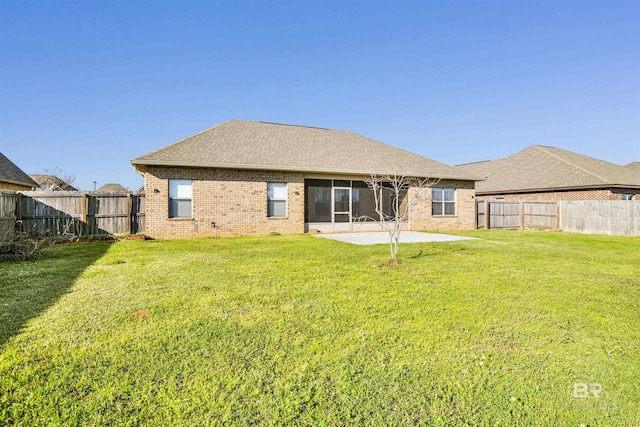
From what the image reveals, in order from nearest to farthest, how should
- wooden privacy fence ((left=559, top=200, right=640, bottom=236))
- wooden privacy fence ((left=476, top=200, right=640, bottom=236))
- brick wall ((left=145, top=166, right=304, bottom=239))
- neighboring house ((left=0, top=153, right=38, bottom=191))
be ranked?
1. brick wall ((left=145, top=166, right=304, bottom=239))
2. wooden privacy fence ((left=559, top=200, right=640, bottom=236))
3. wooden privacy fence ((left=476, top=200, right=640, bottom=236))
4. neighboring house ((left=0, top=153, right=38, bottom=191))

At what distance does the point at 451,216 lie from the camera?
1752 centimetres

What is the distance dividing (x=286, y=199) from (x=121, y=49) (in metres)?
9.49

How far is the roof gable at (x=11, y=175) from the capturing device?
1650cm

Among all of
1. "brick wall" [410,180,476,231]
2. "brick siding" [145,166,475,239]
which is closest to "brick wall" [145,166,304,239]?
"brick siding" [145,166,475,239]

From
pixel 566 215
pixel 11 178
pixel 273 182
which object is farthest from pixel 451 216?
pixel 11 178

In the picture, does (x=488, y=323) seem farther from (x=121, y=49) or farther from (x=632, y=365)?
(x=121, y=49)

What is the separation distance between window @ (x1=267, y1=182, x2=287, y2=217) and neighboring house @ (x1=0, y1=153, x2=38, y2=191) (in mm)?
13016

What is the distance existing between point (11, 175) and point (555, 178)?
31330mm

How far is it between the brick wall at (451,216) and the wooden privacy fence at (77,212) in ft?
42.6

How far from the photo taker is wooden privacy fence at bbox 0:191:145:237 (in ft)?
39.1

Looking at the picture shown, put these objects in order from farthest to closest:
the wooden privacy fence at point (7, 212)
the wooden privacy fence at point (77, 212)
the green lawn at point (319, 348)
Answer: the wooden privacy fence at point (77, 212) < the wooden privacy fence at point (7, 212) < the green lawn at point (319, 348)

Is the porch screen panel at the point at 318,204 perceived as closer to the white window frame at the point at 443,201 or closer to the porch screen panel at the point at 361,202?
the porch screen panel at the point at 361,202

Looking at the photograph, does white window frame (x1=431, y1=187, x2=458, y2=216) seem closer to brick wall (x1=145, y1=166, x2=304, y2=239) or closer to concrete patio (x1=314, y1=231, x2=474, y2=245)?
concrete patio (x1=314, y1=231, x2=474, y2=245)
